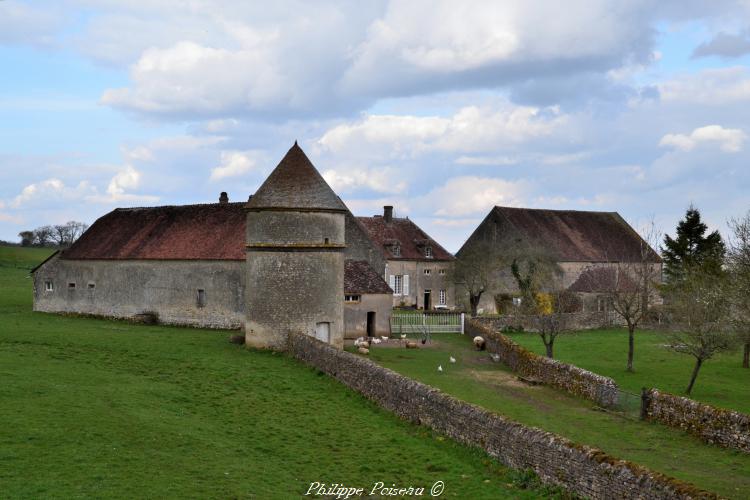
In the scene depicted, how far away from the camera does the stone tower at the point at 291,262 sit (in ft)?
110

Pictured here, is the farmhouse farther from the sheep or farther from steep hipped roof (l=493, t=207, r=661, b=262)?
steep hipped roof (l=493, t=207, r=661, b=262)

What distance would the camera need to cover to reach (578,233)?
68062 mm

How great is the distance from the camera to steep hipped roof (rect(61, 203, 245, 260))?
43.6 meters

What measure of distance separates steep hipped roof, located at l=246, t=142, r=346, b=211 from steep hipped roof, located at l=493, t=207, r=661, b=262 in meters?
33.0

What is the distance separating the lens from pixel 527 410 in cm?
2334

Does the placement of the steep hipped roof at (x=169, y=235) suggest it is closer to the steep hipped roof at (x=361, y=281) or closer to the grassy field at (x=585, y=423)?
the steep hipped roof at (x=361, y=281)

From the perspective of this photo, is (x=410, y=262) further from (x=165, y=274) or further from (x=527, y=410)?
(x=527, y=410)

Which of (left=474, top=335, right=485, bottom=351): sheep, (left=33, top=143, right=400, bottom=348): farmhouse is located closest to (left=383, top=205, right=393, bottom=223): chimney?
(left=33, top=143, right=400, bottom=348): farmhouse

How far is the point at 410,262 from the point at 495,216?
8.97 m

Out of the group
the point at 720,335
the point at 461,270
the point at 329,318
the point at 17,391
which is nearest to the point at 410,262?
the point at 461,270

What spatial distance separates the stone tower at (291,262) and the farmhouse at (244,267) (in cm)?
5

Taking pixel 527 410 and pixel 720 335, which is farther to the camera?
pixel 720 335

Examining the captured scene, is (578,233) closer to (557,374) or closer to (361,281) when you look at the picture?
(361,281)

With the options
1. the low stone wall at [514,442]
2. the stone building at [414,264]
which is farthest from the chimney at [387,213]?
the low stone wall at [514,442]
